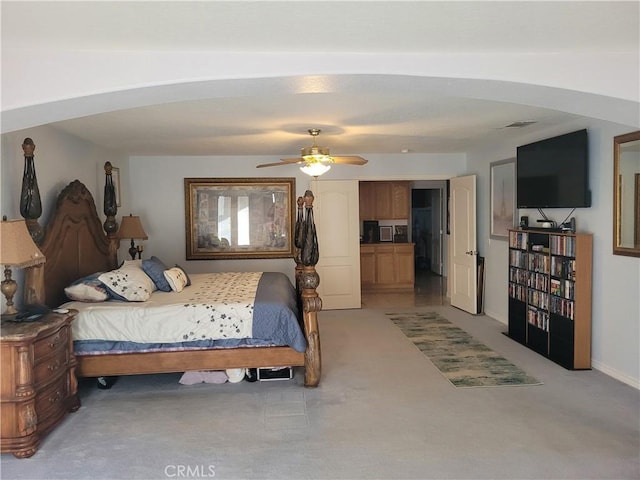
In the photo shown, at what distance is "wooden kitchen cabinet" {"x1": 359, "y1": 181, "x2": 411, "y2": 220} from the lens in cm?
936

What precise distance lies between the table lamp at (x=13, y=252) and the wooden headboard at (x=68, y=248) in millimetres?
459

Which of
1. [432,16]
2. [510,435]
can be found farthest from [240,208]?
[432,16]

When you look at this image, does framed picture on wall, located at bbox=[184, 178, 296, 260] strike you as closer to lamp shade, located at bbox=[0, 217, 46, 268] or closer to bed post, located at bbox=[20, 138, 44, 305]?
bed post, located at bbox=[20, 138, 44, 305]

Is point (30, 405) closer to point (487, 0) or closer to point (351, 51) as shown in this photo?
point (351, 51)

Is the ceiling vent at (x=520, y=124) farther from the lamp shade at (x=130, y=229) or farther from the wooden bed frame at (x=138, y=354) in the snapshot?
the lamp shade at (x=130, y=229)

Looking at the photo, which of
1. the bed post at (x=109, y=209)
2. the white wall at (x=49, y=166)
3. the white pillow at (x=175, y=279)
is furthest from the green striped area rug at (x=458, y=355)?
the white wall at (x=49, y=166)

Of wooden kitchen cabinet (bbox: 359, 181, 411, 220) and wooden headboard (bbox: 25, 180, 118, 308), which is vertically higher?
wooden kitchen cabinet (bbox: 359, 181, 411, 220)

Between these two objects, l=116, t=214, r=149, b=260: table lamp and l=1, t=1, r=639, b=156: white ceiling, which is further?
l=116, t=214, r=149, b=260: table lamp

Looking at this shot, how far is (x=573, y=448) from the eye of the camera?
2996 millimetres

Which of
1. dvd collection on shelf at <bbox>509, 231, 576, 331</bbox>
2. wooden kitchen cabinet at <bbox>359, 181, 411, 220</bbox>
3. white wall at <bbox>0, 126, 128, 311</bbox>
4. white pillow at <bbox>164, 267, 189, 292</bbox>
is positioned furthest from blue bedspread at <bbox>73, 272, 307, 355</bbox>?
wooden kitchen cabinet at <bbox>359, 181, 411, 220</bbox>

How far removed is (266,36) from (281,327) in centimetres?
249

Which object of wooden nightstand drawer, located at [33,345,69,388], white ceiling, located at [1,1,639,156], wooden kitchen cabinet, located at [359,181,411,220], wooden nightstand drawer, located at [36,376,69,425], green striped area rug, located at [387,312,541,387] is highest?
white ceiling, located at [1,1,639,156]

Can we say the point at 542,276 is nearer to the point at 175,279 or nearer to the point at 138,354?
the point at 175,279

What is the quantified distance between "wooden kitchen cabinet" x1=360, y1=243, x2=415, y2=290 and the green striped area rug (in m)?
2.47
